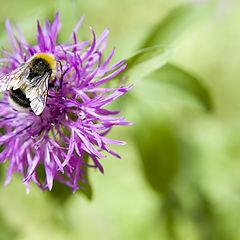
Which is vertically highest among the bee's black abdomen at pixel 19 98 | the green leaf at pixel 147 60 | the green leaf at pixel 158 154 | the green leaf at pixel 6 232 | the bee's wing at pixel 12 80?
the green leaf at pixel 147 60

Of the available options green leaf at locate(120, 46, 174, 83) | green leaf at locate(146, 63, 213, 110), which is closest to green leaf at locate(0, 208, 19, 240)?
green leaf at locate(146, 63, 213, 110)

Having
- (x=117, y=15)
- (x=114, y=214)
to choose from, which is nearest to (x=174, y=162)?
(x=114, y=214)

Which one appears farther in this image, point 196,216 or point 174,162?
point 196,216

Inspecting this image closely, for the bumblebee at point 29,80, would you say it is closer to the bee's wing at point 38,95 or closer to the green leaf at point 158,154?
the bee's wing at point 38,95

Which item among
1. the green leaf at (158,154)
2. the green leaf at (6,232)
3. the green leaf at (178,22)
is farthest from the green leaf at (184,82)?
the green leaf at (6,232)

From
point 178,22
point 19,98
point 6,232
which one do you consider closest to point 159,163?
point 178,22

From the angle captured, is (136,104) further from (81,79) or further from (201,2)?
(81,79)
